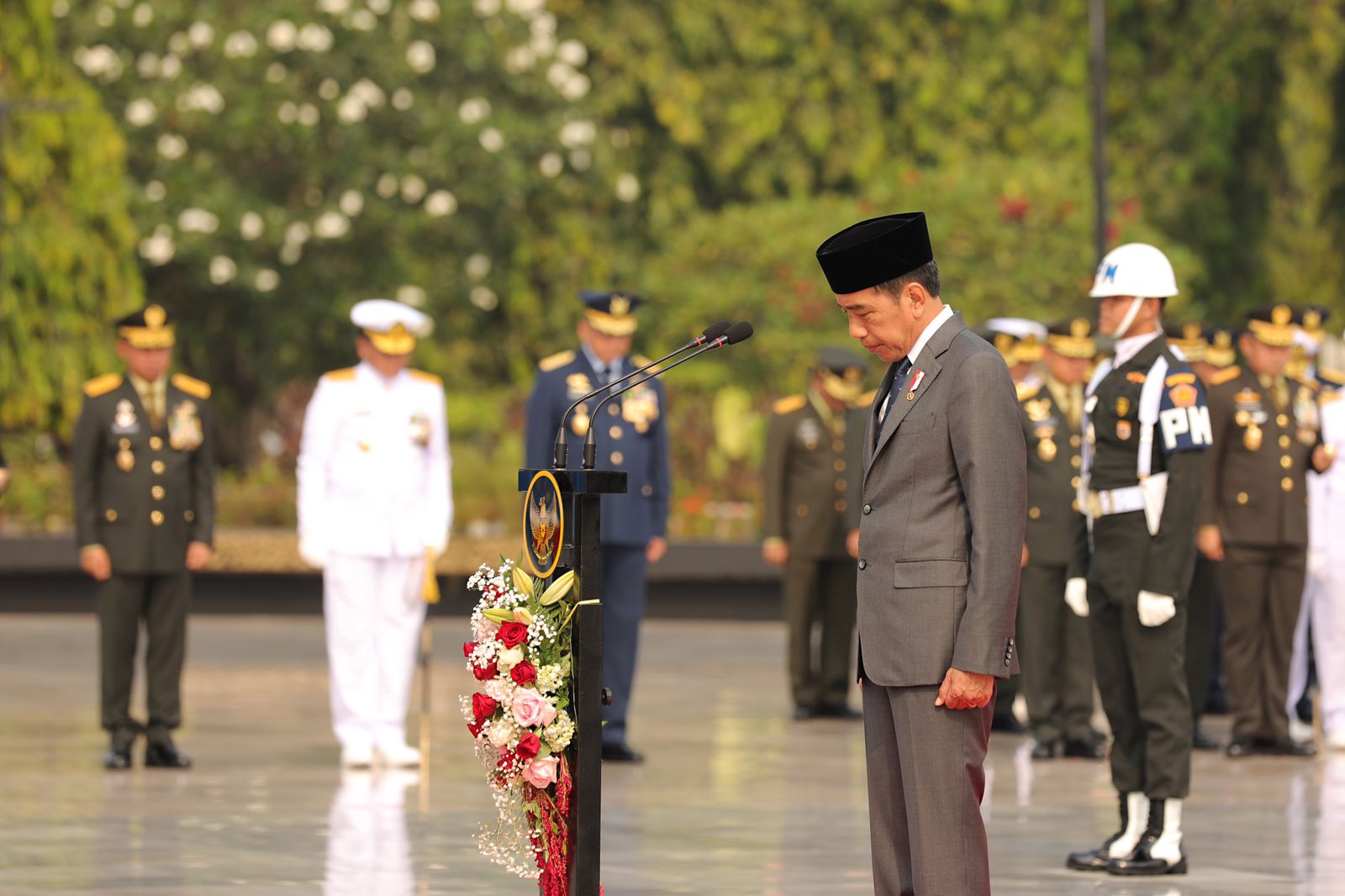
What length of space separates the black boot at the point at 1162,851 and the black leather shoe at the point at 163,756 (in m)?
5.07

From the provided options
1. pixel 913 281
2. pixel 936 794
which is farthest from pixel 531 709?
pixel 913 281

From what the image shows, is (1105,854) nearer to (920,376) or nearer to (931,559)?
(931,559)

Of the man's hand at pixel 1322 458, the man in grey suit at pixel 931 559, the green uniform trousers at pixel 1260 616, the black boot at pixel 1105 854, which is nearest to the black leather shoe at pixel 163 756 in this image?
the black boot at pixel 1105 854

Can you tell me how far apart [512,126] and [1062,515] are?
57.1 feet

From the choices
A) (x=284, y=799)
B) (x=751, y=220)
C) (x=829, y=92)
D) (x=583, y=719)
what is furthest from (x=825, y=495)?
(x=829, y=92)

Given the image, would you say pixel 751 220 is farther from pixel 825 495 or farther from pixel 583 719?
pixel 583 719

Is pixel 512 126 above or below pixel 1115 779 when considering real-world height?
above

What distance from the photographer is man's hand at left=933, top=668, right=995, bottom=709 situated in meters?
6.28

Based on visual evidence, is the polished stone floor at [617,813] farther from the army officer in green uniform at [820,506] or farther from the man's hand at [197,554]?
the man's hand at [197,554]

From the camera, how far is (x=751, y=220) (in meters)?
28.4

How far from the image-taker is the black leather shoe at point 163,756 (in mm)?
11805

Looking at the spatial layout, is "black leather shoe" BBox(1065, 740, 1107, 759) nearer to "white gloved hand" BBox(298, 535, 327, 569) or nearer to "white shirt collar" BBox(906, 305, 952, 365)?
"white gloved hand" BBox(298, 535, 327, 569)

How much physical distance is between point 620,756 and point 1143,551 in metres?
4.05

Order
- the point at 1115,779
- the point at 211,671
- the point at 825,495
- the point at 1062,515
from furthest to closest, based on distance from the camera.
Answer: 1. the point at 211,671
2. the point at 825,495
3. the point at 1062,515
4. the point at 1115,779
